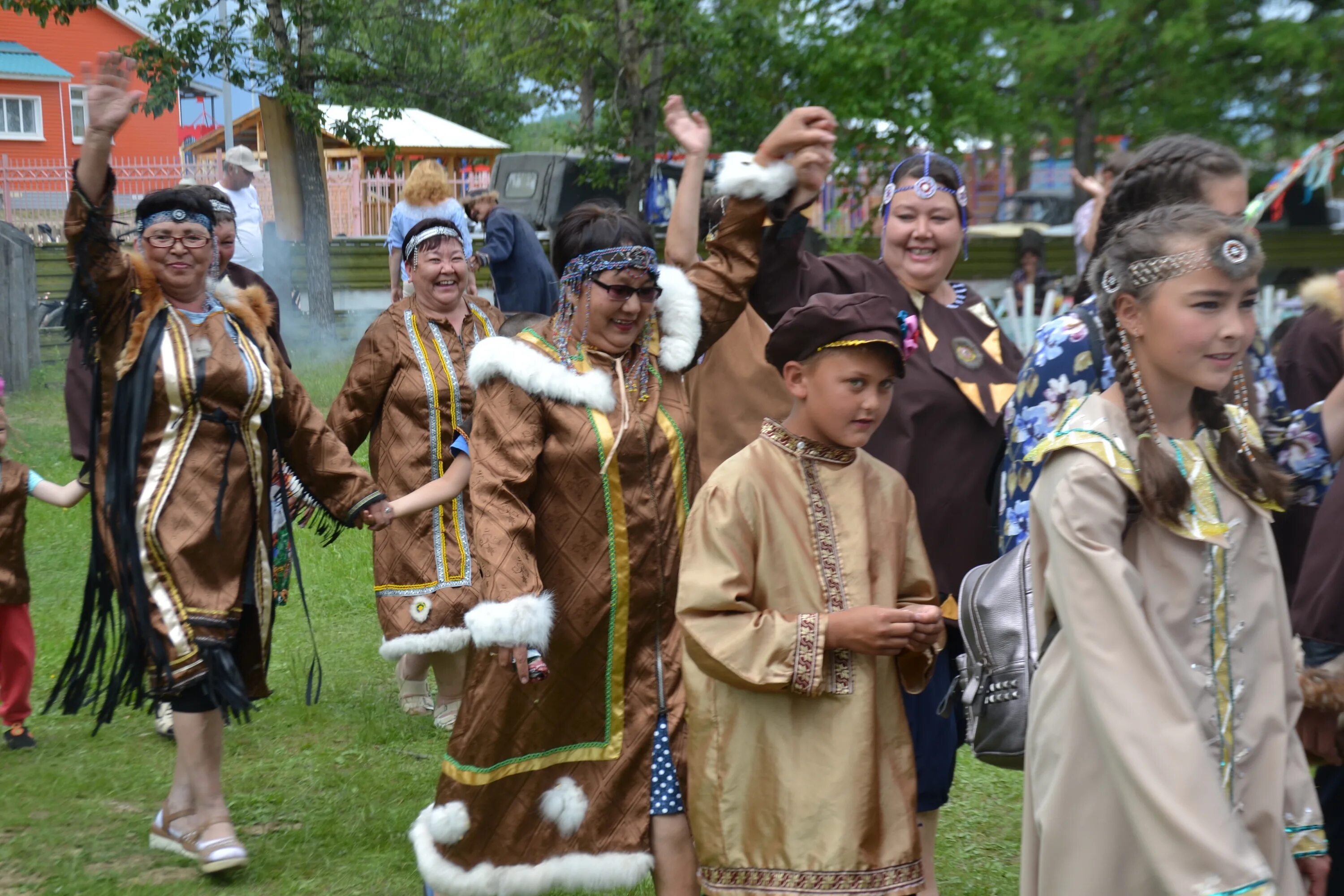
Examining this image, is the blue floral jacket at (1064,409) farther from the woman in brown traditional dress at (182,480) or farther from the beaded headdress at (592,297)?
the woman in brown traditional dress at (182,480)

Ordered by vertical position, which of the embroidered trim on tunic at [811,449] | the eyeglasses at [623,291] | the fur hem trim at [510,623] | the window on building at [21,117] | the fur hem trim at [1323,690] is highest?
the window on building at [21,117]

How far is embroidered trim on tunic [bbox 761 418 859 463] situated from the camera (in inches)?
129

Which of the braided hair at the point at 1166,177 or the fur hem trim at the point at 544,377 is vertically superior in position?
the braided hair at the point at 1166,177

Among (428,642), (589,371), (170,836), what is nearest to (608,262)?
(589,371)

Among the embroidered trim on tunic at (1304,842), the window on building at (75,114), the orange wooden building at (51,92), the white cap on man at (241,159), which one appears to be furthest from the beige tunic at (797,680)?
the window on building at (75,114)

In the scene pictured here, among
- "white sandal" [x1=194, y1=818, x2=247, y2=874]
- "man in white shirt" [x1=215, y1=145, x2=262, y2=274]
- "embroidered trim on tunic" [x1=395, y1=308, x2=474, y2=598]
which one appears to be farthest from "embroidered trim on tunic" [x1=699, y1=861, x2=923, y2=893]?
"man in white shirt" [x1=215, y1=145, x2=262, y2=274]

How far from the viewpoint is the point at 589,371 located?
12.1ft

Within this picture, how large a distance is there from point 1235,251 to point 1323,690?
3.12ft

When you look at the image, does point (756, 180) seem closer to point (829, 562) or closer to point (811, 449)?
point (811, 449)

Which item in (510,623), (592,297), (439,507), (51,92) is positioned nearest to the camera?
(510,623)

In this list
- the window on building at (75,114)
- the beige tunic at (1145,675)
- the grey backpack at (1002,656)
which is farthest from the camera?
the window on building at (75,114)

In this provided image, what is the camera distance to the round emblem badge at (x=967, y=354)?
12.6 feet

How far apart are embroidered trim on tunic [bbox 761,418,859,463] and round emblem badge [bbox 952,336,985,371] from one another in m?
0.68

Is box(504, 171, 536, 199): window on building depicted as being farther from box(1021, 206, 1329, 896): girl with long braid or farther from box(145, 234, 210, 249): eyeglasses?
box(1021, 206, 1329, 896): girl with long braid
